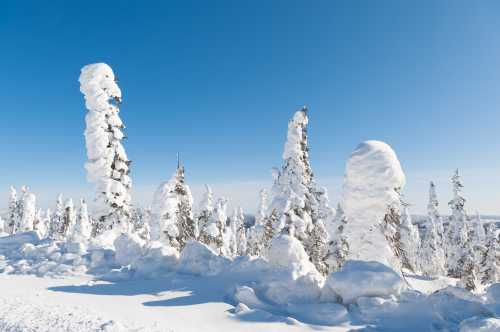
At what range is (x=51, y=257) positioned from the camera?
1523 centimetres

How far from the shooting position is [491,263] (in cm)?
3366

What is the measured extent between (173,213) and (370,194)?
694 inches

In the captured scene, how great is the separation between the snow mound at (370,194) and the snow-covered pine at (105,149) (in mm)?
13687

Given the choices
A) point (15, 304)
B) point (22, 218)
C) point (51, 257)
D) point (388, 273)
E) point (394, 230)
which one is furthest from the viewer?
point (22, 218)

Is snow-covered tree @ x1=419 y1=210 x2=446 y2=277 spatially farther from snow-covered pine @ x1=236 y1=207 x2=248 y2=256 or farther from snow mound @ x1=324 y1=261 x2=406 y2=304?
snow mound @ x1=324 y1=261 x2=406 y2=304

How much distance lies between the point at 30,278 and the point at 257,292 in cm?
847

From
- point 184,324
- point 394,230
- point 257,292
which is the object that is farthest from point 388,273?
point 394,230

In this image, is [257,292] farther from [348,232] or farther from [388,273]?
[348,232]

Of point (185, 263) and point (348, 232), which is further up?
point (348, 232)

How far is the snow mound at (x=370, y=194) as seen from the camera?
54.7 ft

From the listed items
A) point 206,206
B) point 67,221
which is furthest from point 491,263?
point 67,221

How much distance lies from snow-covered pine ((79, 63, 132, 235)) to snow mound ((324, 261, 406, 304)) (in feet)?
53.5

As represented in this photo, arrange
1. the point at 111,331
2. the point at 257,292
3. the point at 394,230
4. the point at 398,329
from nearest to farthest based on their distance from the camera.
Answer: the point at 111,331 < the point at 398,329 < the point at 257,292 < the point at 394,230

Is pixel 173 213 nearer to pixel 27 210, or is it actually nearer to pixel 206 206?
pixel 206 206
